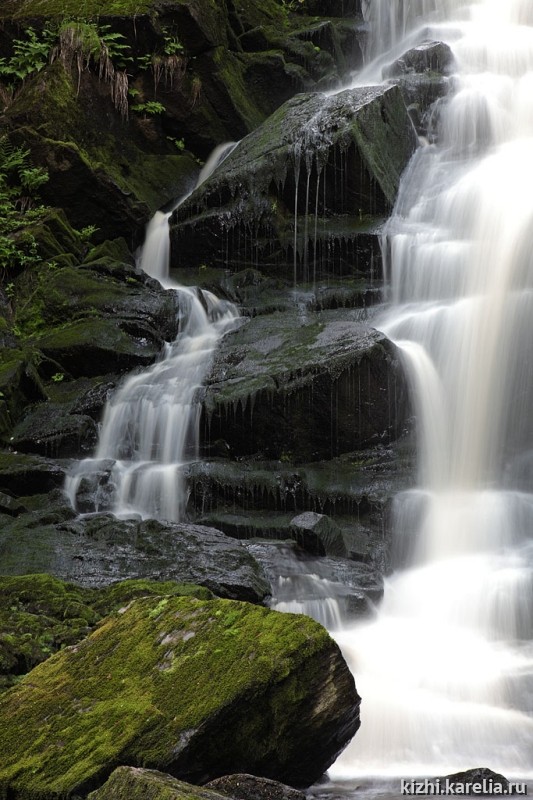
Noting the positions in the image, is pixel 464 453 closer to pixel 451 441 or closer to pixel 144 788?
pixel 451 441

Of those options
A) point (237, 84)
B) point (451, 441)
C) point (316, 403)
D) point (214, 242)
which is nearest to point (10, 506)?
point (316, 403)

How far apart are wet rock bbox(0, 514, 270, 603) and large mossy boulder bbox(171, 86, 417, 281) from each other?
24.4 ft

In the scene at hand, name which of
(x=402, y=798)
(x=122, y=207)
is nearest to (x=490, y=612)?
(x=402, y=798)

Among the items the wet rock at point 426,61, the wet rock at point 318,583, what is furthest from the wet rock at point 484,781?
the wet rock at point 426,61

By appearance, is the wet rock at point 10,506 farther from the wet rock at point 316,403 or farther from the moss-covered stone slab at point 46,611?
the moss-covered stone slab at point 46,611

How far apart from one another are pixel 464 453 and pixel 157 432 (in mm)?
4215

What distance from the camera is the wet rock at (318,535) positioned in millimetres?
9594

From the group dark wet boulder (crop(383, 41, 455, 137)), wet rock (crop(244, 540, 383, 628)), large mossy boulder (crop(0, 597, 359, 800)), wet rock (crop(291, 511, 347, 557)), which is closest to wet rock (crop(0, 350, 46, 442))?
wet rock (crop(244, 540, 383, 628))

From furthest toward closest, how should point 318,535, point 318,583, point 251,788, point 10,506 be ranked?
point 10,506 < point 318,535 < point 318,583 < point 251,788

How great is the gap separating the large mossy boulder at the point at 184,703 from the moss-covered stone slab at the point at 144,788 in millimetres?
358

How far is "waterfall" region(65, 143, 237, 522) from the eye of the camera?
35.8 feet

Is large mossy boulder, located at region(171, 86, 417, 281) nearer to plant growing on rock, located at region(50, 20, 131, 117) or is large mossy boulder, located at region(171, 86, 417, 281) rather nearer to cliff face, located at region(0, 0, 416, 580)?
cliff face, located at region(0, 0, 416, 580)

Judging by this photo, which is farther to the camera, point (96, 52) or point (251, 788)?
point (96, 52)

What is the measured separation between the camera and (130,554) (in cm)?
869
